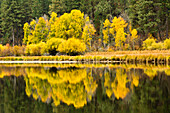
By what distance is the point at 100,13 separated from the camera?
70.0m

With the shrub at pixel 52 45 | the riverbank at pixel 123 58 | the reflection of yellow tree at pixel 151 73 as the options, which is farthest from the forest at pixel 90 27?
the reflection of yellow tree at pixel 151 73

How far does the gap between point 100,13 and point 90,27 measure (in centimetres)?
1562

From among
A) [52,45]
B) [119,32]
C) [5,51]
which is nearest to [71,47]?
[52,45]

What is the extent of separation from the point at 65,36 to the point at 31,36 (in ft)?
37.0

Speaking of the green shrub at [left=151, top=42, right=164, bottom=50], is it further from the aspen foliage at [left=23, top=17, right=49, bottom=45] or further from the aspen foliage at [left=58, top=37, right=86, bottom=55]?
the aspen foliage at [left=23, top=17, right=49, bottom=45]

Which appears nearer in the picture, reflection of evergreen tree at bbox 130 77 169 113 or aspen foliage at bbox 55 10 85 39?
reflection of evergreen tree at bbox 130 77 169 113

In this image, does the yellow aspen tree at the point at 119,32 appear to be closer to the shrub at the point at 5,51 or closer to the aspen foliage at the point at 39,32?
the aspen foliage at the point at 39,32

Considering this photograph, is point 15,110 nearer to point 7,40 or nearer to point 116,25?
point 116,25

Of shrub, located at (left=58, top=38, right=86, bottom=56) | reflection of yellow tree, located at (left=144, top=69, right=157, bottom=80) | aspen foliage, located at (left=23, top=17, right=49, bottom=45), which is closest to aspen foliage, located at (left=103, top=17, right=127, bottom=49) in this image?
shrub, located at (left=58, top=38, right=86, bottom=56)

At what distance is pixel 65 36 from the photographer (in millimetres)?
58156

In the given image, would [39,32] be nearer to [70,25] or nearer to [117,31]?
[70,25]

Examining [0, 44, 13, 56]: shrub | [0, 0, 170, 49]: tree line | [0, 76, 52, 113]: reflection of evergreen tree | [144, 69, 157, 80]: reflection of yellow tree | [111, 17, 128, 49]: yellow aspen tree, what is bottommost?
[0, 76, 52, 113]: reflection of evergreen tree

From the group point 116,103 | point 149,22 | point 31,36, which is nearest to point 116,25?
point 149,22

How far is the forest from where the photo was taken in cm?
5134
